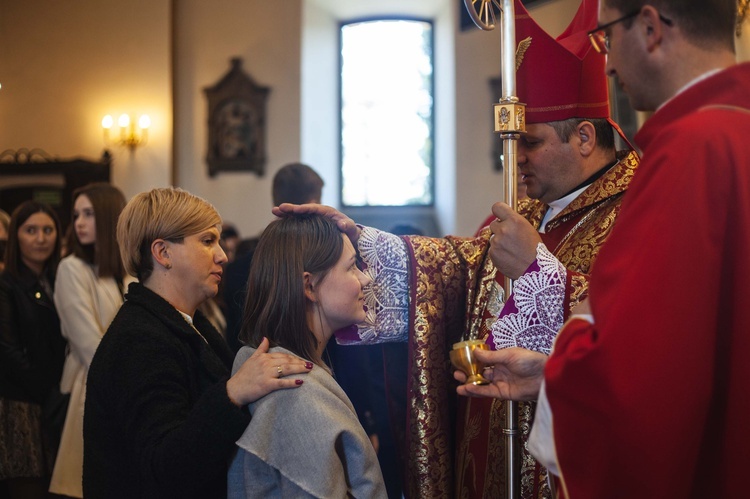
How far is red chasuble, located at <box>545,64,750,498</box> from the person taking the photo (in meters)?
1.35

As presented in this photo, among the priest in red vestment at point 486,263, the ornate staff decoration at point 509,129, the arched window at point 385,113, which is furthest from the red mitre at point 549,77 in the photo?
the arched window at point 385,113

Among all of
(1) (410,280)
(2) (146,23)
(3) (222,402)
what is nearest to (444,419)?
(1) (410,280)

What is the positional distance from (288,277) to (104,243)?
2.17 metres

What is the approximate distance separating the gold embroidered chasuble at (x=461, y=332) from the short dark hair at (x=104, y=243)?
6.51ft

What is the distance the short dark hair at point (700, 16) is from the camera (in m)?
1.47

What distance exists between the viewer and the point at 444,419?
2.36 meters

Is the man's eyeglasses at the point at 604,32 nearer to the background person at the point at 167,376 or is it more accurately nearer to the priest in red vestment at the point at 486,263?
the priest in red vestment at the point at 486,263

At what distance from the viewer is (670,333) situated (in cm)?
135

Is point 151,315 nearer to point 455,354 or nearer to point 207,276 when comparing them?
point 207,276

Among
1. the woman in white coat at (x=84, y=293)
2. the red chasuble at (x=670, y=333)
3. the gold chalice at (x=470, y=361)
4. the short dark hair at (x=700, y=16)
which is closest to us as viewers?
the red chasuble at (x=670, y=333)

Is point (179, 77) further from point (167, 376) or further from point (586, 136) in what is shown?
point (167, 376)

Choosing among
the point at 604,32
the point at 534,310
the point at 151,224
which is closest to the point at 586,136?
the point at 534,310

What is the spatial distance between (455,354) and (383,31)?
9.15 m

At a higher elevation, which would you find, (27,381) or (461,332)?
(461,332)
